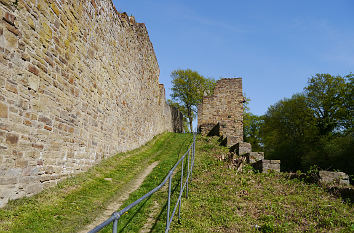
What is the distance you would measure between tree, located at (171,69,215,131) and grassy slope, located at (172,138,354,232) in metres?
37.0

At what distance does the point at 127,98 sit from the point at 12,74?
8.07 meters

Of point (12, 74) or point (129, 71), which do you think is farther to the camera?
point (129, 71)

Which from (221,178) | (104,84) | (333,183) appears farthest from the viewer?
(104,84)

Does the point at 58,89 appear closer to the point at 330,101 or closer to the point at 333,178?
the point at 333,178

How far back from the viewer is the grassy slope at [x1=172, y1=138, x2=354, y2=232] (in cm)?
513

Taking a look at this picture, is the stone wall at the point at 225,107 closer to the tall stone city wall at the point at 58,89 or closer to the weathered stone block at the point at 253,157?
the tall stone city wall at the point at 58,89

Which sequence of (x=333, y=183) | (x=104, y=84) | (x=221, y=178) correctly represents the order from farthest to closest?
(x=104, y=84) → (x=221, y=178) → (x=333, y=183)

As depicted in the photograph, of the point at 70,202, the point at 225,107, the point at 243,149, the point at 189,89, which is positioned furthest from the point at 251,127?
the point at 70,202

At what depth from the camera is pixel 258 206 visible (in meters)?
6.20

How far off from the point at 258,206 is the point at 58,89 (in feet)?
18.7

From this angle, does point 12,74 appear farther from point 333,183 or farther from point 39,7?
point 333,183

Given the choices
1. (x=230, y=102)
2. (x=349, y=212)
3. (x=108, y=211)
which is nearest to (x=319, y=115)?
(x=230, y=102)

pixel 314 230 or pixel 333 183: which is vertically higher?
pixel 333 183

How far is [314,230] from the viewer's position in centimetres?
497
